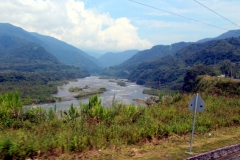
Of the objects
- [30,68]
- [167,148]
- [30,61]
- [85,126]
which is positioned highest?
[30,61]

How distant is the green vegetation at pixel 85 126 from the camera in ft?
16.8

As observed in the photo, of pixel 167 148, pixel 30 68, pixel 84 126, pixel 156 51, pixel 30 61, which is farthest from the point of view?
pixel 156 51

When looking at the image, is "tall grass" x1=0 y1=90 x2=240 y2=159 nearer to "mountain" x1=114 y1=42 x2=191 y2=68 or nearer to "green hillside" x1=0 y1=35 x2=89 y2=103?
"green hillside" x1=0 y1=35 x2=89 y2=103

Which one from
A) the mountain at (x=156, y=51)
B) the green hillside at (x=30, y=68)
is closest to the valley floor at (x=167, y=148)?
the green hillside at (x=30, y=68)

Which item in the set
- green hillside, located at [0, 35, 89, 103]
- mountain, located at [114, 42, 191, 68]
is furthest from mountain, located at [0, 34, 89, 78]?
mountain, located at [114, 42, 191, 68]

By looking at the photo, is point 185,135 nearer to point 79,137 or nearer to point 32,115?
point 79,137

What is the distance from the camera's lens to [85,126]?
6.85 m

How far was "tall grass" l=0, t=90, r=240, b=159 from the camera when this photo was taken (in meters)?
5.13

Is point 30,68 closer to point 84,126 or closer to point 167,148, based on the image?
point 84,126

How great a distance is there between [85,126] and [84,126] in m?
0.04

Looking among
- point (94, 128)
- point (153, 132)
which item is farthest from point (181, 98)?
point (94, 128)

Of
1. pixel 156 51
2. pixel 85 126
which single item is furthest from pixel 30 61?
pixel 85 126

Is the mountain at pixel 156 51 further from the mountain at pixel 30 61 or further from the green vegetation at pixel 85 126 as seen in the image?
the green vegetation at pixel 85 126

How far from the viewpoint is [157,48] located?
192 meters
